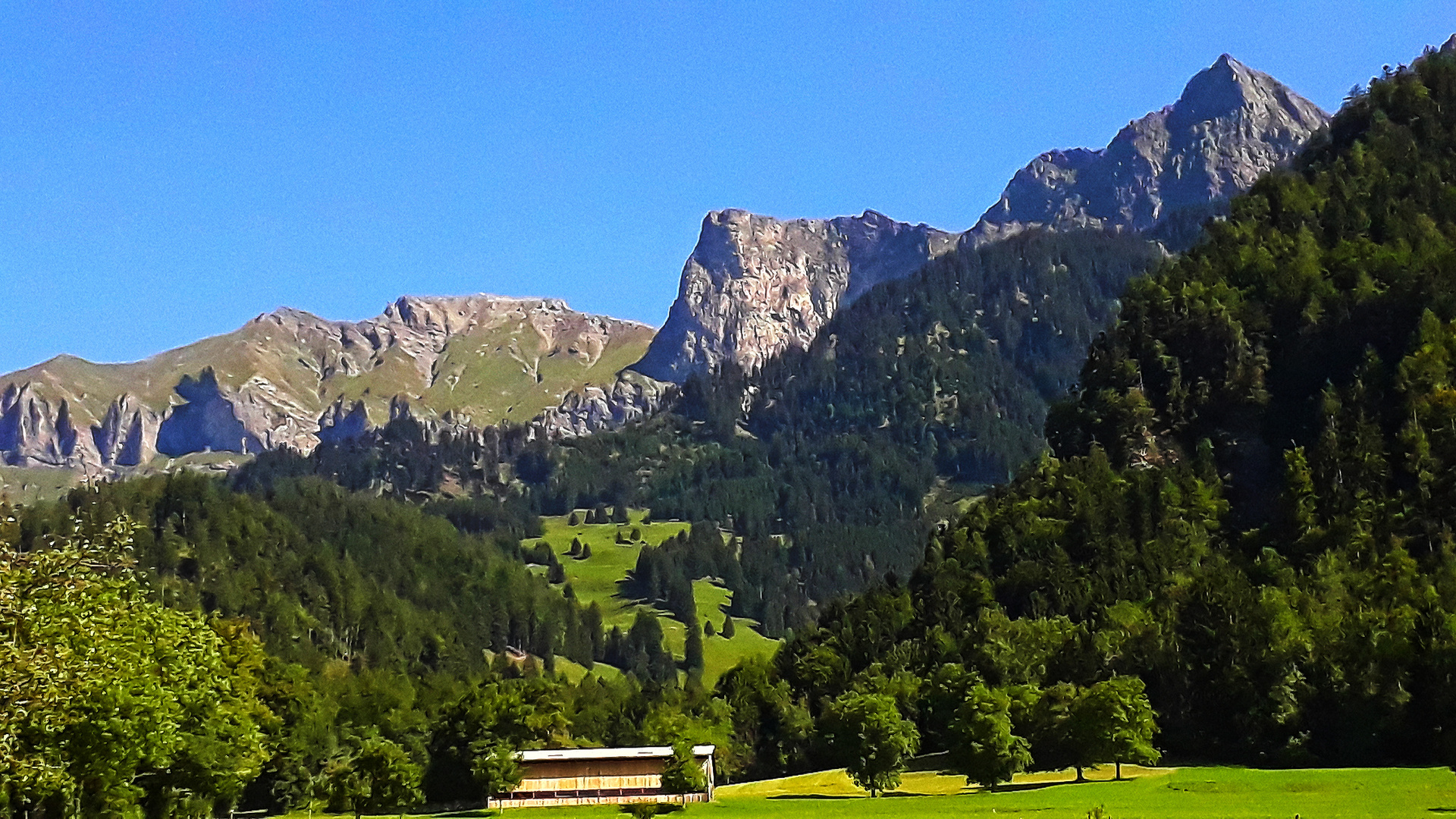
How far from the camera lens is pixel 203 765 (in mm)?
96938

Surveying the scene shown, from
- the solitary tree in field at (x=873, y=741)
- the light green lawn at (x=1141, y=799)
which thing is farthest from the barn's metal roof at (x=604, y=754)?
the solitary tree in field at (x=873, y=741)

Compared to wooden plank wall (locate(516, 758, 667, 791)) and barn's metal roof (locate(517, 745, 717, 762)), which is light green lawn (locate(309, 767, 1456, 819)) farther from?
wooden plank wall (locate(516, 758, 667, 791))

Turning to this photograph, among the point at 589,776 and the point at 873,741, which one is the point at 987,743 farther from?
the point at 589,776

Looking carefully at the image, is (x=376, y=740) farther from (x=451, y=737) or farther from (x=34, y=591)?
(x=34, y=591)

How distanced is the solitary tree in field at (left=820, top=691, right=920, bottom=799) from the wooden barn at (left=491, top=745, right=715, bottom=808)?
19451 mm

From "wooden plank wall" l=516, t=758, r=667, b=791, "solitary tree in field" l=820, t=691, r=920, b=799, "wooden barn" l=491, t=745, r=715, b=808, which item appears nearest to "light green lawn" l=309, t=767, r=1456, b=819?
"solitary tree in field" l=820, t=691, r=920, b=799

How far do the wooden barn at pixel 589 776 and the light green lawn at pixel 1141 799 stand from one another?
36.9ft

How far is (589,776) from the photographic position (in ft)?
563

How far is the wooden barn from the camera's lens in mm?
169375

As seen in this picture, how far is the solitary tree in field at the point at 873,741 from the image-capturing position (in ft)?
490

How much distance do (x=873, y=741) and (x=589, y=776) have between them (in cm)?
3780

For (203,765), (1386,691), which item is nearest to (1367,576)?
(1386,691)

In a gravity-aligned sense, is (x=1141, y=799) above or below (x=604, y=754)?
below

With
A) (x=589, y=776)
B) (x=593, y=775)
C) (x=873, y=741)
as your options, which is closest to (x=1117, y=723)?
(x=873, y=741)
